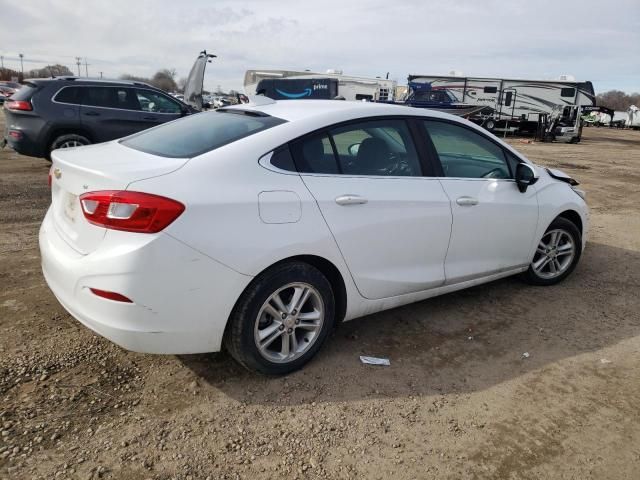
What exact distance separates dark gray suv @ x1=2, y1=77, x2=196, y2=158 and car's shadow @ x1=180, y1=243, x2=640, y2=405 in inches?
279

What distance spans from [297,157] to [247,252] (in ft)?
2.23

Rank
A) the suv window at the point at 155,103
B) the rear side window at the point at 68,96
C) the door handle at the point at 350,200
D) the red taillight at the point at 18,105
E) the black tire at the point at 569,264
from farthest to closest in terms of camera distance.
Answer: the suv window at the point at 155,103, the rear side window at the point at 68,96, the red taillight at the point at 18,105, the black tire at the point at 569,264, the door handle at the point at 350,200

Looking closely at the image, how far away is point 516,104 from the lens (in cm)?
2984

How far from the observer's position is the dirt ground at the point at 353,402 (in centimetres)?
233

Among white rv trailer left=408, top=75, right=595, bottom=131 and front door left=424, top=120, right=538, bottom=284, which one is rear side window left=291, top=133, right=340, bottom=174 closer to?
front door left=424, top=120, right=538, bottom=284

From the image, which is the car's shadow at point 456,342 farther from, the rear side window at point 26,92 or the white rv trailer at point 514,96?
the white rv trailer at point 514,96

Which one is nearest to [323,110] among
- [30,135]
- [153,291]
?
[153,291]

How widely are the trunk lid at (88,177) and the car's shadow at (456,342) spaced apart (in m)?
1.03

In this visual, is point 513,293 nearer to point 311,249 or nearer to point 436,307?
point 436,307

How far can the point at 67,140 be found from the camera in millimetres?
8688

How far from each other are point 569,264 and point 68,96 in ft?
27.3

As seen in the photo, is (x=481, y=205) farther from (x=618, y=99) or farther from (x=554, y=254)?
(x=618, y=99)

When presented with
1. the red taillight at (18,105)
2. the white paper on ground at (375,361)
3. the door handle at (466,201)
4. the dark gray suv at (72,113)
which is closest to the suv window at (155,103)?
the dark gray suv at (72,113)

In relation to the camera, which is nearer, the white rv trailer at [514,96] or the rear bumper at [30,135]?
the rear bumper at [30,135]
